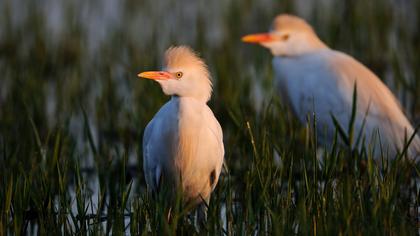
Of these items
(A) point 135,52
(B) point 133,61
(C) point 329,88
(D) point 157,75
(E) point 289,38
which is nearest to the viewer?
(D) point 157,75

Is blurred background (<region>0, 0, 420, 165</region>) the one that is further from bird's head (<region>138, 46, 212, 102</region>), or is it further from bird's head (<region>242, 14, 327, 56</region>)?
bird's head (<region>138, 46, 212, 102</region>)

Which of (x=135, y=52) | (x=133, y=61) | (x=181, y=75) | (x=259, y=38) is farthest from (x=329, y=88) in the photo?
(x=135, y=52)

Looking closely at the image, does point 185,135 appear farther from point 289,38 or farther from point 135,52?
point 135,52

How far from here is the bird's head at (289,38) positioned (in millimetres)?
7113

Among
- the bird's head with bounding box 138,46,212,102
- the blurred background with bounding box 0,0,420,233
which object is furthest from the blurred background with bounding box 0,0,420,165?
the bird's head with bounding box 138,46,212,102

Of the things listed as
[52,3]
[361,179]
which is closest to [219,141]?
[361,179]

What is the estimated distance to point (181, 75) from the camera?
16.2 feet

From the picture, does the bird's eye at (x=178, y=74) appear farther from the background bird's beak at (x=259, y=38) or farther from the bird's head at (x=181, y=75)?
the background bird's beak at (x=259, y=38)

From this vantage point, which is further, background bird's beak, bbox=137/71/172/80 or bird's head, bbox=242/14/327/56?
bird's head, bbox=242/14/327/56

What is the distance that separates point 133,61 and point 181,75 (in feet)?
11.8

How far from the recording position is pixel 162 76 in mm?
4914

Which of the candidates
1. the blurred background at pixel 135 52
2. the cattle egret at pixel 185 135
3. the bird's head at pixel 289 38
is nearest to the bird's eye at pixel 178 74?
the cattle egret at pixel 185 135

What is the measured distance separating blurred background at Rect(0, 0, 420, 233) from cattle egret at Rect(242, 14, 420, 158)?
24cm

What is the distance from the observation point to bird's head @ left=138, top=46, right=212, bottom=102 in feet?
16.1
